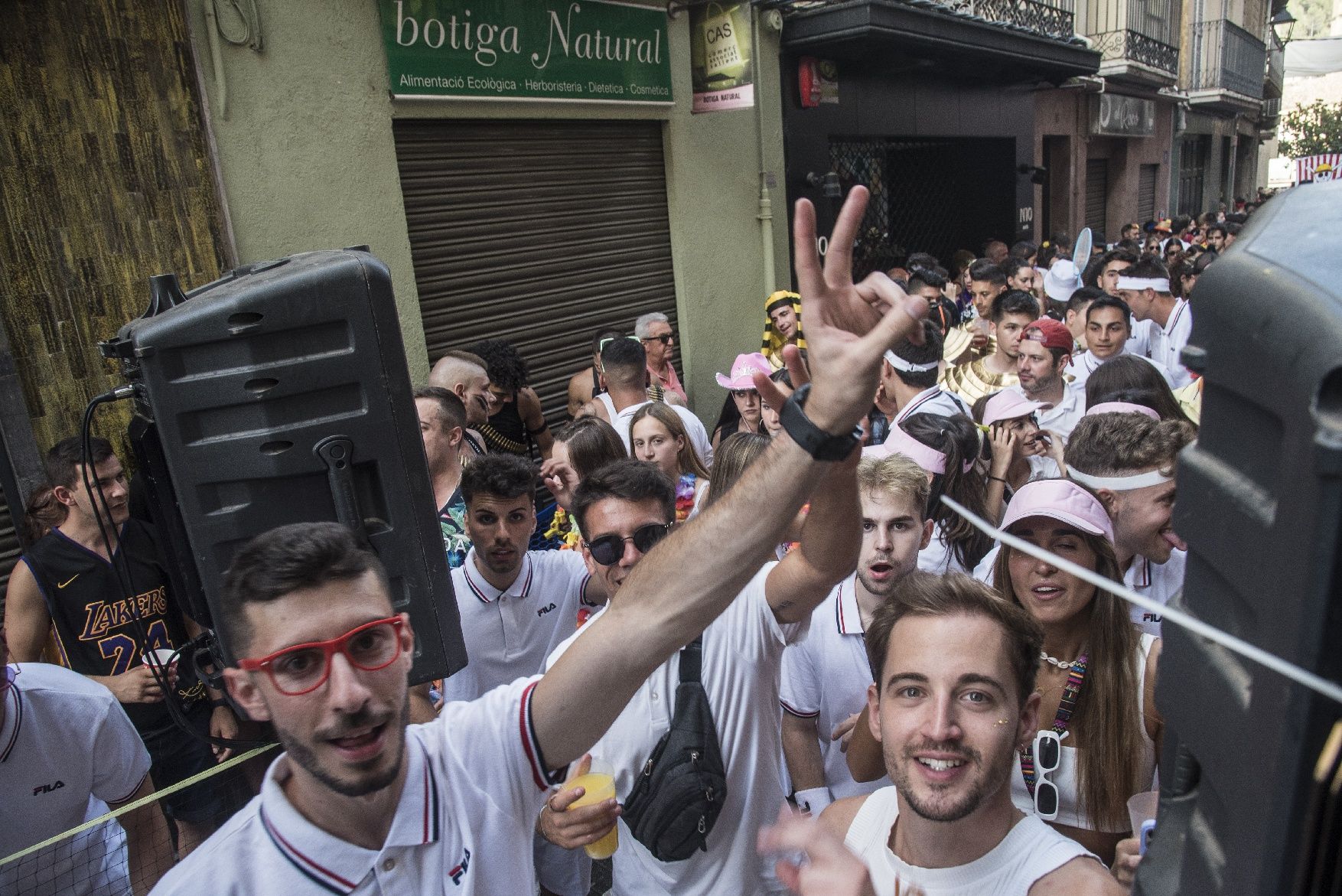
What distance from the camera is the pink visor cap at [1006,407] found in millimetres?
4012

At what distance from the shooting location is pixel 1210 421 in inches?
36.1

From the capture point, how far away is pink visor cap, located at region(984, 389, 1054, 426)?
13.2ft

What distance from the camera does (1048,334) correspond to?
181 inches

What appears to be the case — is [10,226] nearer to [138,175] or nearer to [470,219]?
[138,175]

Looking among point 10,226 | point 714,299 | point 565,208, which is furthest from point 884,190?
point 10,226

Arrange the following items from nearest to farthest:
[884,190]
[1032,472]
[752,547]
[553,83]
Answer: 1. [752,547]
2. [1032,472]
3. [553,83]
4. [884,190]

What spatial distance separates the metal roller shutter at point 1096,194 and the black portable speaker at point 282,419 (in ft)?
65.3

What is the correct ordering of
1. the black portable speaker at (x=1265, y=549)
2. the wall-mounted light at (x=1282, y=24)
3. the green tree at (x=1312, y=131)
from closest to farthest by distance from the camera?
the black portable speaker at (x=1265, y=549), the wall-mounted light at (x=1282, y=24), the green tree at (x=1312, y=131)

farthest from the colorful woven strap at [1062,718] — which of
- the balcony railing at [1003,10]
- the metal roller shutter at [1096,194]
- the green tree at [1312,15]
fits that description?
the green tree at [1312,15]

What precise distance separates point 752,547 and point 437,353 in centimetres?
545

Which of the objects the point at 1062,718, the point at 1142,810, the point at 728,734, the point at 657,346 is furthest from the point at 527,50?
the point at 1142,810

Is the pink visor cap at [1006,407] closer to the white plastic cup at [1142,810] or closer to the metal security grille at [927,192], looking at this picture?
the white plastic cup at [1142,810]

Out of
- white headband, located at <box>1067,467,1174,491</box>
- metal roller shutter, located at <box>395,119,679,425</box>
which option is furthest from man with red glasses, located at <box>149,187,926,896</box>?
metal roller shutter, located at <box>395,119,679,425</box>

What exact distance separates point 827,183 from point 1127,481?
7.38 meters
